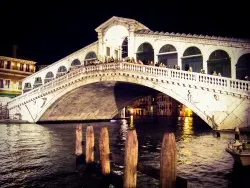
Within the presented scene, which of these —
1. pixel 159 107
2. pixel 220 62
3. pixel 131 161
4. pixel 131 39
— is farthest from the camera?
pixel 159 107

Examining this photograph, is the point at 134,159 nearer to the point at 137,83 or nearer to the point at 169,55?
the point at 137,83

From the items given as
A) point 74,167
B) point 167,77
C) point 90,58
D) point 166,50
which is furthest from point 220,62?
point 74,167

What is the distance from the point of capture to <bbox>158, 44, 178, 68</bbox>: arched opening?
2297cm

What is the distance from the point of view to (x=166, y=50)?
23328 millimetres

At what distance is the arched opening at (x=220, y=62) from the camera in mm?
20312

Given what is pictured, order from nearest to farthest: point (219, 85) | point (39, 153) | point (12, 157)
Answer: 1. point (12, 157)
2. point (39, 153)
3. point (219, 85)

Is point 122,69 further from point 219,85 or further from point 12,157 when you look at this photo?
point 12,157

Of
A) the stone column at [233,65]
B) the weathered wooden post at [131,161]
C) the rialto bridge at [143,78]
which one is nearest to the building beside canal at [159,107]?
the rialto bridge at [143,78]

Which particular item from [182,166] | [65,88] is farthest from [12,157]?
[65,88]

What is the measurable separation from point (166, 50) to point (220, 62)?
14.8 feet

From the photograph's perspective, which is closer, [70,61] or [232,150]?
[232,150]

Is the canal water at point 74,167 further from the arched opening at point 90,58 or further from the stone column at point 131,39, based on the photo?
the arched opening at point 90,58

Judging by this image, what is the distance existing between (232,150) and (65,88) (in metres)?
17.6

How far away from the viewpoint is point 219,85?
16.5 m
